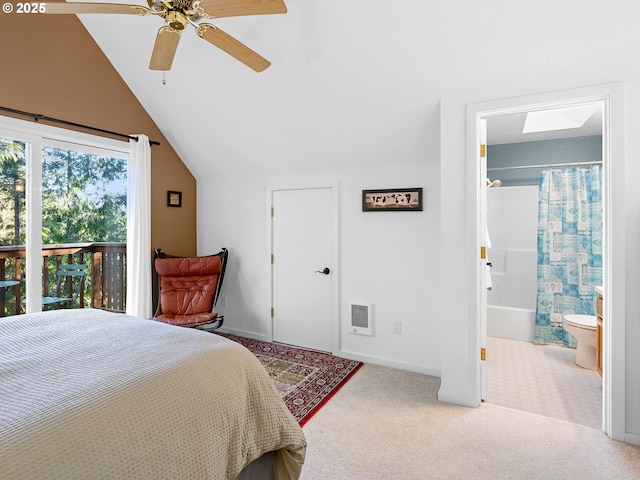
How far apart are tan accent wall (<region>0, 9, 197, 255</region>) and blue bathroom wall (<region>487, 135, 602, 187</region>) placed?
12.4 ft

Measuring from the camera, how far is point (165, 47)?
6.62 feet

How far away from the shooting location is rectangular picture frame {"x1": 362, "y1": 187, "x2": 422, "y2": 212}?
3.24m

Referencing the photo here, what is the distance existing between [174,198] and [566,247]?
14.3 ft

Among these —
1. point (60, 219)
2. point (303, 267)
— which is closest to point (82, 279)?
point (60, 219)

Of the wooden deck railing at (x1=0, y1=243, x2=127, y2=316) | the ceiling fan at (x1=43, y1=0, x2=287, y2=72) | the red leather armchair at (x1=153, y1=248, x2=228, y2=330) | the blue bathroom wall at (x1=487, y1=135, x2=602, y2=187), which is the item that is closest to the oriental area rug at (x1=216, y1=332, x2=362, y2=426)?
the red leather armchair at (x1=153, y1=248, x2=228, y2=330)

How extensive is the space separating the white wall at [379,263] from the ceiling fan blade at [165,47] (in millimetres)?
1847

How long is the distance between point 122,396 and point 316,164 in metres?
2.90

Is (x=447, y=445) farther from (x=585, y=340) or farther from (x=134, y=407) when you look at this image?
(x=585, y=340)

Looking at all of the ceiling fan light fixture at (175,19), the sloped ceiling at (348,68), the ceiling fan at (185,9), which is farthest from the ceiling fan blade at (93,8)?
the sloped ceiling at (348,68)

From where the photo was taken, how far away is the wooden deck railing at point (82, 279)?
2.94 m

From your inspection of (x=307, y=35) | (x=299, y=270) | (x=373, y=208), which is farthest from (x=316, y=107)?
(x=299, y=270)

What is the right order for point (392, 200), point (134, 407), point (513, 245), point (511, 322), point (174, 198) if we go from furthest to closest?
1. point (513, 245)
2. point (174, 198)
3. point (511, 322)
4. point (392, 200)
5. point (134, 407)

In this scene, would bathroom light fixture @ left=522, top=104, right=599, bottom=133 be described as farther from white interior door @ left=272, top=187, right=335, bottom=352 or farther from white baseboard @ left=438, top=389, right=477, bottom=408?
white baseboard @ left=438, top=389, right=477, bottom=408

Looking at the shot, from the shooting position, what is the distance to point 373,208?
135 inches
